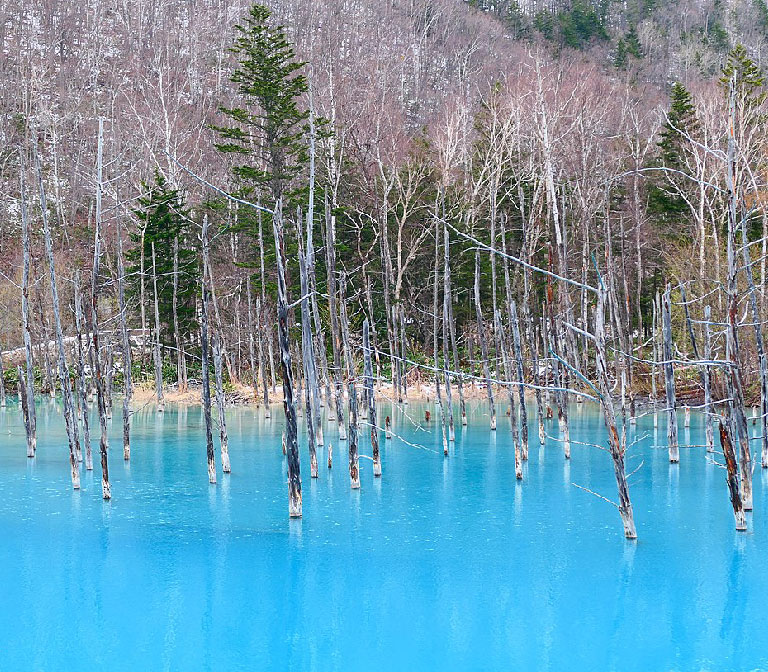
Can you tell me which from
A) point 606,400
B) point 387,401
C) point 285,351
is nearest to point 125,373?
point 387,401

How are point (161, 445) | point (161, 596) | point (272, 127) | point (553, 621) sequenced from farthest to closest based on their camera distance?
point (272, 127), point (161, 445), point (161, 596), point (553, 621)

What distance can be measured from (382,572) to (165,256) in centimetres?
2517

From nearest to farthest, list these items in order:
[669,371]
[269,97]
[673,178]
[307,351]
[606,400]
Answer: [606,400] → [307,351] → [669,371] → [269,97] → [673,178]

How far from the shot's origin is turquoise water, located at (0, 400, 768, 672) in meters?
9.55

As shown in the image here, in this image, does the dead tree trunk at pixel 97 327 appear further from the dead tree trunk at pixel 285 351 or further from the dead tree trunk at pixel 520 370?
the dead tree trunk at pixel 520 370

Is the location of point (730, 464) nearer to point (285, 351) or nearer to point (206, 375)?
point (285, 351)

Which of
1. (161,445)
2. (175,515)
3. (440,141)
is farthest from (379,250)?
(175,515)

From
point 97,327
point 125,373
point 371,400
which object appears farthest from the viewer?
point 125,373

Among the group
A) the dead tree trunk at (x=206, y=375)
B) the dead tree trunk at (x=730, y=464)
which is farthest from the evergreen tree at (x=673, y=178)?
the dead tree trunk at (x=730, y=464)

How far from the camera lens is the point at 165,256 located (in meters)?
35.3

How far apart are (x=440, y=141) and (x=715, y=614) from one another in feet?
99.3

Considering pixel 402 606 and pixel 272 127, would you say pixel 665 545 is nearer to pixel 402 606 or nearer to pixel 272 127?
pixel 402 606

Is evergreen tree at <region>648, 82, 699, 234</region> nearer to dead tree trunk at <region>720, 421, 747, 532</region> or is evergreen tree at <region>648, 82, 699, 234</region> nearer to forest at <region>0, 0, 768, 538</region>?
forest at <region>0, 0, 768, 538</region>

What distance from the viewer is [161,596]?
446 inches
